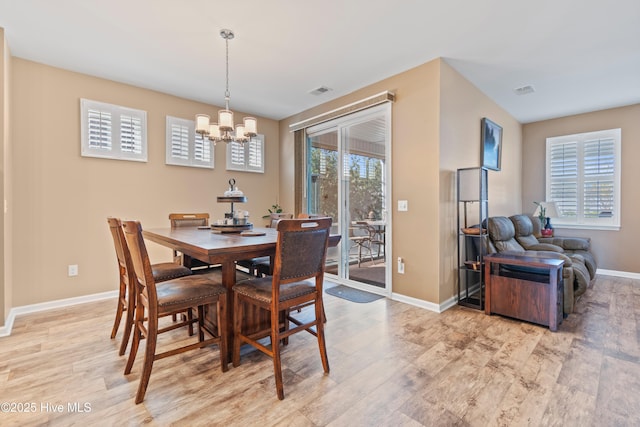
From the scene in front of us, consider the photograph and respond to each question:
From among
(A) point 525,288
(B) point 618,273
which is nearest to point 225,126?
(A) point 525,288

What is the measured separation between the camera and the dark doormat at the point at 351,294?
353 cm

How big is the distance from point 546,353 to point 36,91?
17.2ft

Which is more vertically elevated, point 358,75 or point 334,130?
point 358,75

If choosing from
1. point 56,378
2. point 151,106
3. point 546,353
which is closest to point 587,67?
point 546,353

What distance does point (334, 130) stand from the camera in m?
4.34

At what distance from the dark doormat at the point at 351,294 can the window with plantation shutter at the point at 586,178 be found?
386 cm

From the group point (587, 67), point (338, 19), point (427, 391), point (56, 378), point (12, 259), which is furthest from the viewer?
point (587, 67)

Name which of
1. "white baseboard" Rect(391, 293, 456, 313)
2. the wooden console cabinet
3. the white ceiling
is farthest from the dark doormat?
the white ceiling

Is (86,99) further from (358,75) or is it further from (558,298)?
(558,298)

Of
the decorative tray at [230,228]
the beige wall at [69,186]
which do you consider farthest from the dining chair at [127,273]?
the beige wall at [69,186]

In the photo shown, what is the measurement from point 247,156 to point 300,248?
11.0 feet

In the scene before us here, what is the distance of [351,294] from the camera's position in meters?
3.73

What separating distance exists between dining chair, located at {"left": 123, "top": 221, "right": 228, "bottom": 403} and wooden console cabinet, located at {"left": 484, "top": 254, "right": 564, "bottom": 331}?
2.55 metres

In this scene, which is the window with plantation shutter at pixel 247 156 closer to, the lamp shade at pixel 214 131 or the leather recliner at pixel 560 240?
the lamp shade at pixel 214 131
